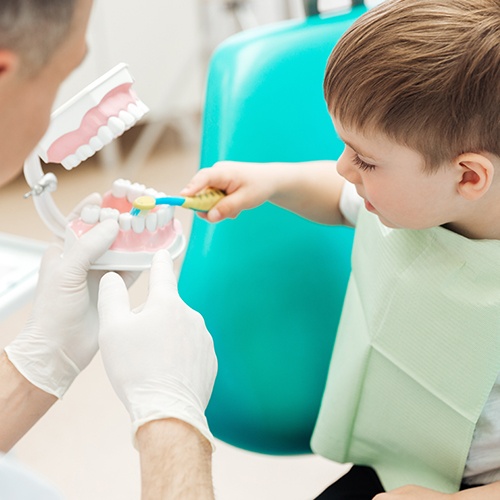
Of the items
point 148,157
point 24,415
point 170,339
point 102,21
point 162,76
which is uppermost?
point 170,339

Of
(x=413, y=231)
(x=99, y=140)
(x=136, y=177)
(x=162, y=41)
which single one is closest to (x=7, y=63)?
(x=99, y=140)

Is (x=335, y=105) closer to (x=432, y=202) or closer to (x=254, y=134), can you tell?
(x=432, y=202)

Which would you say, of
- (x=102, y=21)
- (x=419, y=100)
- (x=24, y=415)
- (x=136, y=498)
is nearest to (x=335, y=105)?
(x=419, y=100)

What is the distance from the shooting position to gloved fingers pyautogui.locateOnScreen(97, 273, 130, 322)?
0.93 metres

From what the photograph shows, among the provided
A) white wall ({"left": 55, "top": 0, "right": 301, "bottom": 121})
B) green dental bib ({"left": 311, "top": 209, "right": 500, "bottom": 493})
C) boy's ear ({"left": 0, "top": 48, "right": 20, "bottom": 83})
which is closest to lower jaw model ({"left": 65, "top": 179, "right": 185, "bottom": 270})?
green dental bib ({"left": 311, "top": 209, "right": 500, "bottom": 493})

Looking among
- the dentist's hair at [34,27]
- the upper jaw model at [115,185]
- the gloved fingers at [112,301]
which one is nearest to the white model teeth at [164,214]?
the upper jaw model at [115,185]

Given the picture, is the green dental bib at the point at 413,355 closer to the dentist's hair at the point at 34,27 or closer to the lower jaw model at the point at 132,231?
the lower jaw model at the point at 132,231

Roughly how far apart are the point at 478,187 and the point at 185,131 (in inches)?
120

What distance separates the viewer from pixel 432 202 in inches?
36.5

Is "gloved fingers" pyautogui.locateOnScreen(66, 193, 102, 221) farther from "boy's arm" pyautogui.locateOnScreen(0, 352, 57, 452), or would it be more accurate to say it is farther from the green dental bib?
the green dental bib

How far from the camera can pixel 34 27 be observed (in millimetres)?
670

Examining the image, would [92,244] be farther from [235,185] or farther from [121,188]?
[235,185]

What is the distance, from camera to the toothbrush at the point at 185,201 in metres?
1.00

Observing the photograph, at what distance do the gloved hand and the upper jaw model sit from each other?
0.09 feet
